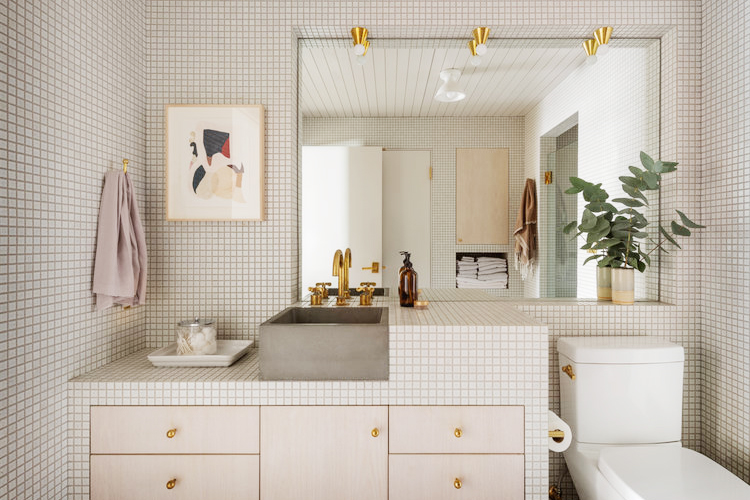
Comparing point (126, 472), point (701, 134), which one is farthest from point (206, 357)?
point (701, 134)

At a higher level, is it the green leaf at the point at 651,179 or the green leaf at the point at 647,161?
the green leaf at the point at 647,161

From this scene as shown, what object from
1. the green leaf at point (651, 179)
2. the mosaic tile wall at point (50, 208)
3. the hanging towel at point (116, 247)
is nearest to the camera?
the mosaic tile wall at point (50, 208)

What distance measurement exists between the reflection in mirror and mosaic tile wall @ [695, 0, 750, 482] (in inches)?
9.1

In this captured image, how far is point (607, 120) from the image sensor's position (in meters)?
2.06

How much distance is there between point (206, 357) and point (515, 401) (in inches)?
43.8

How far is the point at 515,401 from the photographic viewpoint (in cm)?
136

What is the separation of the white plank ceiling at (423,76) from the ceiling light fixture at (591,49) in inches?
2.6

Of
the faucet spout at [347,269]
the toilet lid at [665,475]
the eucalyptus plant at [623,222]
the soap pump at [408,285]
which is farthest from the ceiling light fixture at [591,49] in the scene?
the toilet lid at [665,475]

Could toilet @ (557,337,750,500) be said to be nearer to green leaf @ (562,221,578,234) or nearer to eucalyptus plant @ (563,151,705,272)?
eucalyptus plant @ (563,151,705,272)

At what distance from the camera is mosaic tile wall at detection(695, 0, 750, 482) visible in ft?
5.06

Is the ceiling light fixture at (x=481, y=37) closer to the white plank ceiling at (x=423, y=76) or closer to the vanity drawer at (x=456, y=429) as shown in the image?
the white plank ceiling at (x=423, y=76)

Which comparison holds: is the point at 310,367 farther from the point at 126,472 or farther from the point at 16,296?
the point at 16,296

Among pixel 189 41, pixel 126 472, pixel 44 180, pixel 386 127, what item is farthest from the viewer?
pixel 386 127

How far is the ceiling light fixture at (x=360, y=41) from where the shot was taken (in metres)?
1.75
